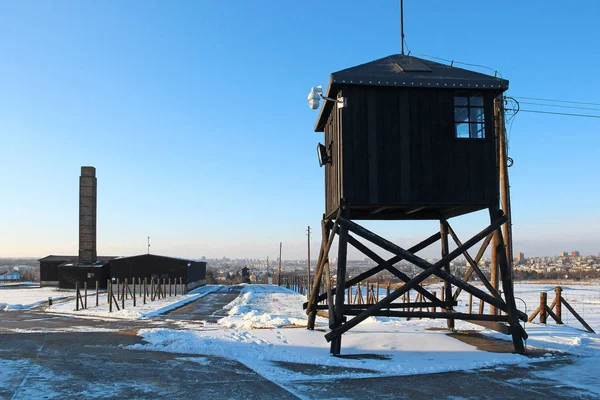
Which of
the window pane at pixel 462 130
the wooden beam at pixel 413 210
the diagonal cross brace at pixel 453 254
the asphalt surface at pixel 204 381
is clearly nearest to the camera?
the asphalt surface at pixel 204 381

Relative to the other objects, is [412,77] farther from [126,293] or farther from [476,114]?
[126,293]

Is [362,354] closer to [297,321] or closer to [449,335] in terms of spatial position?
[449,335]

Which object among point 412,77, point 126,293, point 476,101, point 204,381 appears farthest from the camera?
point 126,293

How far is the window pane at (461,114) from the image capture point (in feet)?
40.2

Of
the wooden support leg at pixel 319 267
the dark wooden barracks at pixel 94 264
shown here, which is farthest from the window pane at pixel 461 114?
the dark wooden barracks at pixel 94 264

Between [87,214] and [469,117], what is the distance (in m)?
47.5

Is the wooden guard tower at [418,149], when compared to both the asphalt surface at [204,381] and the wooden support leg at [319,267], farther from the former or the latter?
the asphalt surface at [204,381]

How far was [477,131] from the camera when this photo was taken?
12156 mm

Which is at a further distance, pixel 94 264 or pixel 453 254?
pixel 94 264

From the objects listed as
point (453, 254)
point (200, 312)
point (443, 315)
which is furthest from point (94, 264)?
point (443, 315)

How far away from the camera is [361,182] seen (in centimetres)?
1173

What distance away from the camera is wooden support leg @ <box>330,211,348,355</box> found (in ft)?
34.9

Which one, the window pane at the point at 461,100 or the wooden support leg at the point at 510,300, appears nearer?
the wooden support leg at the point at 510,300

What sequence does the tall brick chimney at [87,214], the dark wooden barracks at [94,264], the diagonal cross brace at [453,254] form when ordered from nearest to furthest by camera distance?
1. the diagonal cross brace at [453,254]
2. the dark wooden barracks at [94,264]
3. the tall brick chimney at [87,214]
